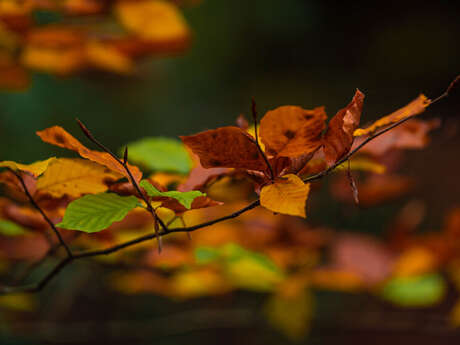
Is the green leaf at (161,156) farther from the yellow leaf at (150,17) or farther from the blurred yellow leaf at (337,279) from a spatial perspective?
the blurred yellow leaf at (337,279)

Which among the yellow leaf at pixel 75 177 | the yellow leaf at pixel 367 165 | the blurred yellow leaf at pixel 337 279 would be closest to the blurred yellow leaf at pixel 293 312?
the blurred yellow leaf at pixel 337 279

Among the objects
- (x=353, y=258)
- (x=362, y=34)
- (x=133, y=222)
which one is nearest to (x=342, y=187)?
(x=353, y=258)

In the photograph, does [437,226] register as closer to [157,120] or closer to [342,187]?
[342,187]

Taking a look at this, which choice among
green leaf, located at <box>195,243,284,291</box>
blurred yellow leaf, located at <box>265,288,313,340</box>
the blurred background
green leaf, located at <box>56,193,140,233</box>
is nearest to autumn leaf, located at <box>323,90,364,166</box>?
green leaf, located at <box>56,193,140,233</box>

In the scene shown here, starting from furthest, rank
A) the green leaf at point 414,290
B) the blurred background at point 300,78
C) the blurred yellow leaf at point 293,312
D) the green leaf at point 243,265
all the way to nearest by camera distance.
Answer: the blurred background at point 300,78 < the blurred yellow leaf at point 293,312 < the green leaf at point 414,290 < the green leaf at point 243,265

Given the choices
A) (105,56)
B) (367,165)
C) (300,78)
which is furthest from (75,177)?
(300,78)

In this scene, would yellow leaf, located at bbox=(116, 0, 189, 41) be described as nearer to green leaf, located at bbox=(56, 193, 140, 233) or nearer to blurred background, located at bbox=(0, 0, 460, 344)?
green leaf, located at bbox=(56, 193, 140, 233)
